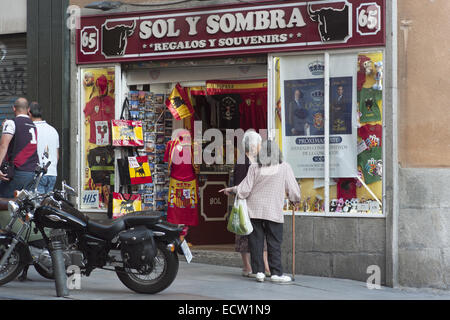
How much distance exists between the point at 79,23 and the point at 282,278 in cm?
524

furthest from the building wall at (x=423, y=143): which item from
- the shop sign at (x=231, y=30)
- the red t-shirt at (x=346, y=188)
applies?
the red t-shirt at (x=346, y=188)

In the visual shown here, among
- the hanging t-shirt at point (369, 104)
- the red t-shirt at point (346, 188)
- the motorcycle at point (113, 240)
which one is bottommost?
the motorcycle at point (113, 240)

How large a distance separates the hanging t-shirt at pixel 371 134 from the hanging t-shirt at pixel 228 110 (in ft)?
7.76

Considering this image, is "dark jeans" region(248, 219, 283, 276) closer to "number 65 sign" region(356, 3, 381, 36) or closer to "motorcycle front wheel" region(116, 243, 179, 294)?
"motorcycle front wheel" region(116, 243, 179, 294)

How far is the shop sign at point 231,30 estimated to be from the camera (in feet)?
31.8

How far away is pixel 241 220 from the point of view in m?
8.86

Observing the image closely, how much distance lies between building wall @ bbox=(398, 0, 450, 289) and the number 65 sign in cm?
28

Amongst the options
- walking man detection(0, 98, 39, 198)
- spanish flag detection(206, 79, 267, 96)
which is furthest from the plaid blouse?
walking man detection(0, 98, 39, 198)

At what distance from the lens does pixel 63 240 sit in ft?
25.6

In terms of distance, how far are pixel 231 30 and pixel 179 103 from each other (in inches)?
59.7

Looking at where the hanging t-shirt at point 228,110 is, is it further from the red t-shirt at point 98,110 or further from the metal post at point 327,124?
the metal post at point 327,124
